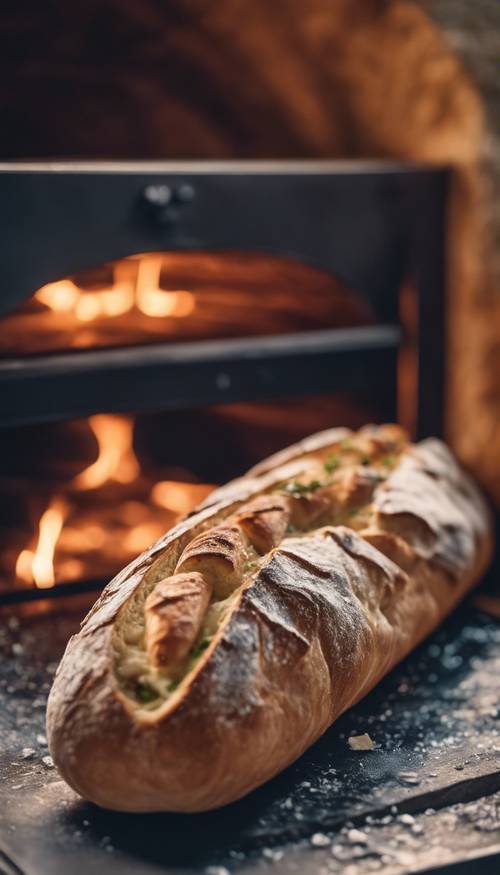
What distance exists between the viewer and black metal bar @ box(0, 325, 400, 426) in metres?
2.08

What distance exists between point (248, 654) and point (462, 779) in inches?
15.1

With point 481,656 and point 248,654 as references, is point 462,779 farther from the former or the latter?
point 481,656

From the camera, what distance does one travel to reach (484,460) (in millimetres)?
2617

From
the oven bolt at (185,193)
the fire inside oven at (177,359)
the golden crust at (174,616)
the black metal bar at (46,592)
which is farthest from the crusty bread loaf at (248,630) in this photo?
the oven bolt at (185,193)

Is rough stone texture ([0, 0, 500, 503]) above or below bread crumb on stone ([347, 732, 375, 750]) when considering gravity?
above

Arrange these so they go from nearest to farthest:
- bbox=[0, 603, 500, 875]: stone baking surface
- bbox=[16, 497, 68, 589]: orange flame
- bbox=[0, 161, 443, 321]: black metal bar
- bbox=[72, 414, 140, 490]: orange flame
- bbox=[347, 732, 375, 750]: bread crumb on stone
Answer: bbox=[0, 603, 500, 875]: stone baking surface
bbox=[347, 732, 375, 750]: bread crumb on stone
bbox=[0, 161, 443, 321]: black metal bar
bbox=[16, 497, 68, 589]: orange flame
bbox=[72, 414, 140, 490]: orange flame

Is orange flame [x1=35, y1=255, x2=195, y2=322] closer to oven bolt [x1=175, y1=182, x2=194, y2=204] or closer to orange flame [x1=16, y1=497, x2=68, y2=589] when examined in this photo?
oven bolt [x1=175, y1=182, x2=194, y2=204]

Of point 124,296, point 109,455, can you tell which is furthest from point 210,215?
point 109,455

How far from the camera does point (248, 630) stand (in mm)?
1529

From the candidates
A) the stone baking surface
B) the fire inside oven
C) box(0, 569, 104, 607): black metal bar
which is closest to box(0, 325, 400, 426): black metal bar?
the fire inside oven

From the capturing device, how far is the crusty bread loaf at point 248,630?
1412mm

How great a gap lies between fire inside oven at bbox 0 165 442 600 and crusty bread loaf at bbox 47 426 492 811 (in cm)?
31

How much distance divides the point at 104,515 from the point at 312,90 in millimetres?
1194

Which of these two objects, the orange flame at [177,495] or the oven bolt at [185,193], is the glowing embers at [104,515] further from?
the oven bolt at [185,193]
